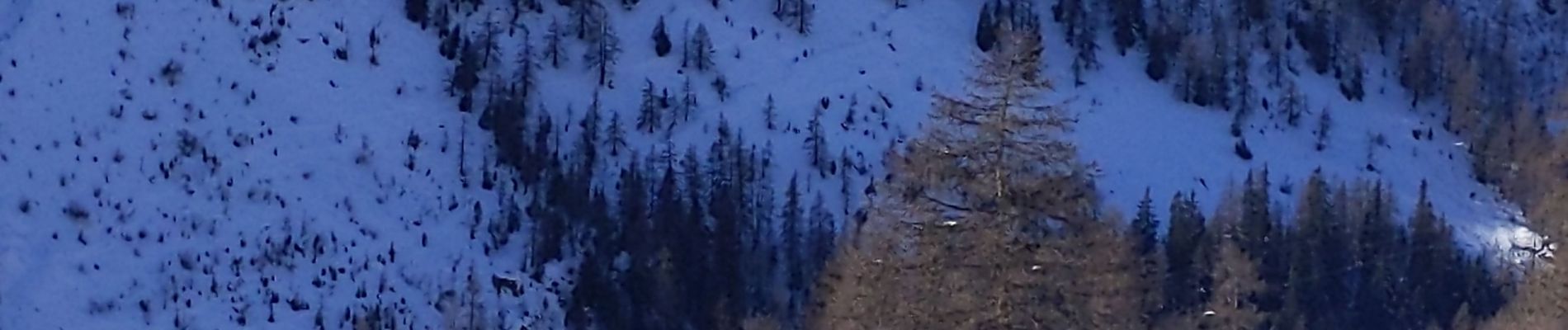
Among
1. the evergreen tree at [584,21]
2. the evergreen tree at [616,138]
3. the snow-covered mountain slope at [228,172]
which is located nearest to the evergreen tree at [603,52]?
the evergreen tree at [584,21]

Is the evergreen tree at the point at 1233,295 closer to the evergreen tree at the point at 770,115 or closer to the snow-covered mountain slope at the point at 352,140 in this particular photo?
the snow-covered mountain slope at the point at 352,140

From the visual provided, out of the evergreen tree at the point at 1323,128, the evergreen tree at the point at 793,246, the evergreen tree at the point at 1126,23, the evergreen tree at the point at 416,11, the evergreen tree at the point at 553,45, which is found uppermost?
the evergreen tree at the point at 1126,23

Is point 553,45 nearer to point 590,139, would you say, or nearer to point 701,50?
point 701,50

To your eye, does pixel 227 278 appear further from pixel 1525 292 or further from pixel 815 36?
pixel 1525 292

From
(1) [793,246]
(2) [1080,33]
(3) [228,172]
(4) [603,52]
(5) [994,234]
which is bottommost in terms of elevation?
(1) [793,246]

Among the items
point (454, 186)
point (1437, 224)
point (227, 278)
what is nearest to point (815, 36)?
point (454, 186)

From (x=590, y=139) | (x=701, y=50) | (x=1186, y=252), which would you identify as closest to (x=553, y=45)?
(x=701, y=50)

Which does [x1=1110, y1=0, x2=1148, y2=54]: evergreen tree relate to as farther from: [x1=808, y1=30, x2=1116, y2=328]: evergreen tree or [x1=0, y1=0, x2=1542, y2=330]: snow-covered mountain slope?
[x1=808, y1=30, x2=1116, y2=328]: evergreen tree

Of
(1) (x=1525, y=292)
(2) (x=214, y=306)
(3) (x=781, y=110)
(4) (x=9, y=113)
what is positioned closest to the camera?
(1) (x=1525, y=292)
